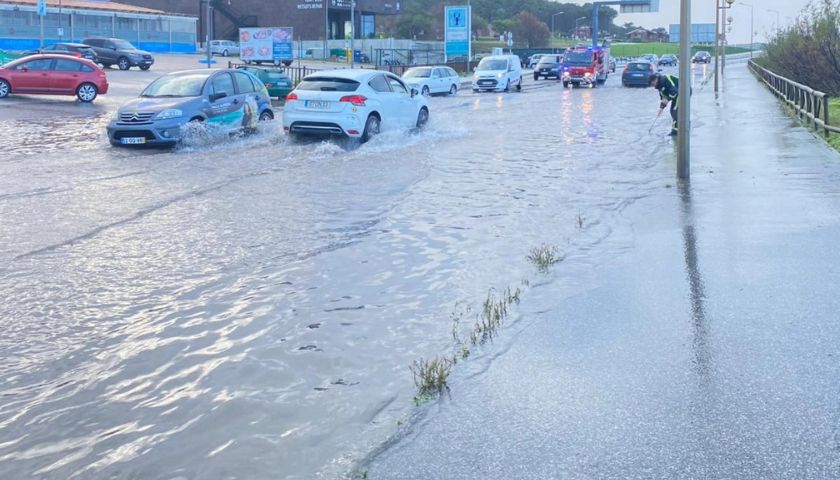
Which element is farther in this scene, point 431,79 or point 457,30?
point 457,30

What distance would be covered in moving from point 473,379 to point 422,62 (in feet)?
255

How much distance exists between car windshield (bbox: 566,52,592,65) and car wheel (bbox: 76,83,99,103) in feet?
93.8

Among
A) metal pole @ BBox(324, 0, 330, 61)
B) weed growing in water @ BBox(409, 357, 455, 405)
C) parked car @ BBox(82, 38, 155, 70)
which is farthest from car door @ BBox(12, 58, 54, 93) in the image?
metal pole @ BBox(324, 0, 330, 61)

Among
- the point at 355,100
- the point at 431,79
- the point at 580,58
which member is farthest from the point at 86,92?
the point at 580,58

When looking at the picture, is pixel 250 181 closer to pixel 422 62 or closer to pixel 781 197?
pixel 781 197

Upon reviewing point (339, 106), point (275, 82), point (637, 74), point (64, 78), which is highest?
point (637, 74)

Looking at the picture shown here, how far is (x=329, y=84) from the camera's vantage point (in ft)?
63.0

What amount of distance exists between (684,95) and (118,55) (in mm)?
45804

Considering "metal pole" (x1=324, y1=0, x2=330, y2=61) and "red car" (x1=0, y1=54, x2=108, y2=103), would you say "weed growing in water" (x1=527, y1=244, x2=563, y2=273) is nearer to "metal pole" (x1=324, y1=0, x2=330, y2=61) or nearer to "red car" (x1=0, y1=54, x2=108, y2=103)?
"red car" (x1=0, y1=54, x2=108, y2=103)

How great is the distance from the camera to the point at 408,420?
5.10 m

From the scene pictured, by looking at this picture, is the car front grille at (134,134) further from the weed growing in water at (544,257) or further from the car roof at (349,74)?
the weed growing in water at (544,257)

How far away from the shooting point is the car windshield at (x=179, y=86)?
61.8ft

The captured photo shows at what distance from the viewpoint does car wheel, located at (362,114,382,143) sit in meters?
19.2

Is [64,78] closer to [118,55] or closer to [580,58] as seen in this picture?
[118,55]
